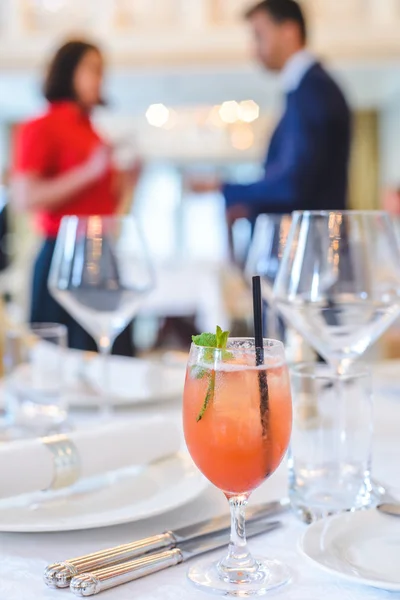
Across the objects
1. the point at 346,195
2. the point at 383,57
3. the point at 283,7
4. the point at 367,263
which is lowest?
the point at 367,263

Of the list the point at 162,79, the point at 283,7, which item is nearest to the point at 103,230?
the point at 283,7

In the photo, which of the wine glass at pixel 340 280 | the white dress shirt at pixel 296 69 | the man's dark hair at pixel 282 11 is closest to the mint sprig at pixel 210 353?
the wine glass at pixel 340 280

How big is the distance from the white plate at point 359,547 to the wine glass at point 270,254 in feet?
1.78

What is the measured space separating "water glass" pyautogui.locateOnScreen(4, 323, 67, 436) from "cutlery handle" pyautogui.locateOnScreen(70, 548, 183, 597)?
379mm

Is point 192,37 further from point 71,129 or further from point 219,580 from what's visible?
point 219,580

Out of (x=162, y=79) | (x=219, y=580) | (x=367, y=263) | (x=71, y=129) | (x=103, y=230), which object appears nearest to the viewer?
(x=219, y=580)

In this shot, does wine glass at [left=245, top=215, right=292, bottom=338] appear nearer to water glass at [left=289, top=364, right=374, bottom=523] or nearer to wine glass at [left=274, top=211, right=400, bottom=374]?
wine glass at [left=274, top=211, right=400, bottom=374]

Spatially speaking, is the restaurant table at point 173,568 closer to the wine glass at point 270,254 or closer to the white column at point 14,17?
the wine glass at point 270,254

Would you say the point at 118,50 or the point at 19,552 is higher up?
the point at 118,50

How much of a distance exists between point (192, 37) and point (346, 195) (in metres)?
2.99

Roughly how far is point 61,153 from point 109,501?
1.85 m

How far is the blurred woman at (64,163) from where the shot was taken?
2293mm

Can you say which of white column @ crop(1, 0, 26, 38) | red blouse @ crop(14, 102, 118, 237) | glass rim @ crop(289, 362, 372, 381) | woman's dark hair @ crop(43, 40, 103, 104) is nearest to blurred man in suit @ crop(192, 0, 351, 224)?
red blouse @ crop(14, 102, 118, 237)

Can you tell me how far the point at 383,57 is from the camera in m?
5.00
